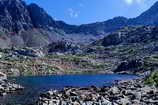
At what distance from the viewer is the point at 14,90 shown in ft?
444

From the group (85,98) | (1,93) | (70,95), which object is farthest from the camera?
(1,93)

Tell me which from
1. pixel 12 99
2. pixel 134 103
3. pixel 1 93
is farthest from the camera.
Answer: pixel 1 93

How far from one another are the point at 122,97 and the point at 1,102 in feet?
111

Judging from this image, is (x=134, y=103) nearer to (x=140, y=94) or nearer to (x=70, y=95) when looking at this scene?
(x=140, y=94)

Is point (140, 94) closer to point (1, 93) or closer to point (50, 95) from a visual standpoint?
point (50, 95)

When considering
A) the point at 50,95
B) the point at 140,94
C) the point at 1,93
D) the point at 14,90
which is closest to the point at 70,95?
the point at 50,95

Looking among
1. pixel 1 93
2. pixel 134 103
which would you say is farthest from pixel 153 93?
pixel 1 93

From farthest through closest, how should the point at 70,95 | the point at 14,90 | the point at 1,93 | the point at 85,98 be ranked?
the point at 14,90 < the point at 1,93 < the point at 70,95 < the point at 85,98

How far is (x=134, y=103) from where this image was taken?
7788 cm

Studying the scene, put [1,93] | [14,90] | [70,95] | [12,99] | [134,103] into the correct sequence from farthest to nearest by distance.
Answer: [14,90] < [1,93] < [12,99] < [70,95] < [134,103]

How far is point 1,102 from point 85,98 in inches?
960

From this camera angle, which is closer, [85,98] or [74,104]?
[74,104]

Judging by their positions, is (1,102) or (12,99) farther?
(12,99)

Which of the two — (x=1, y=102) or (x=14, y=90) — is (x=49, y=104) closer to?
(x=1, y=102)
